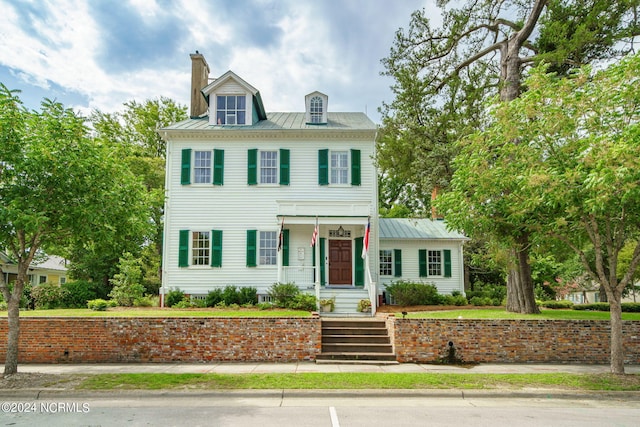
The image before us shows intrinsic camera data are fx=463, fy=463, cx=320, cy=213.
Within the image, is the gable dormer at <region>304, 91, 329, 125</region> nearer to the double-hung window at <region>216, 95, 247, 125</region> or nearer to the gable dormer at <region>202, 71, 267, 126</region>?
the gable dormer at <region>202, 71, 267, 126</region>

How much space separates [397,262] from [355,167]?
5.27 metres

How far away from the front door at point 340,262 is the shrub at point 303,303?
9.52 ft

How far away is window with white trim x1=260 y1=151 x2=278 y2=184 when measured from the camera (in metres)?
19.3

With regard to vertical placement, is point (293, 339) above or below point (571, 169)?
below

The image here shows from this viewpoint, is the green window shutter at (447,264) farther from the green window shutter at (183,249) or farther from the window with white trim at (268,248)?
the green window shutter at (183,249)

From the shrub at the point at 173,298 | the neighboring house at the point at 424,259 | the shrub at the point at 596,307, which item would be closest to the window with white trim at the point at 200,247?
the shrub at the point at 173,298

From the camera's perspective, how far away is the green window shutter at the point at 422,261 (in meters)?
21.5

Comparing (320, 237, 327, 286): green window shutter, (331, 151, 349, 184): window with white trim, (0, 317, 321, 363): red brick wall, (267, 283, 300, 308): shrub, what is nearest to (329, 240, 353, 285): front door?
(320, 237, 327, 286): green window shutter

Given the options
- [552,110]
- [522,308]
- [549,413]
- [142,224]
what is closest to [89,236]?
[142,224]

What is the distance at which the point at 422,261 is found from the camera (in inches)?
851

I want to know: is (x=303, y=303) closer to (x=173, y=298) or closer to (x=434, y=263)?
(x=173, y=298)

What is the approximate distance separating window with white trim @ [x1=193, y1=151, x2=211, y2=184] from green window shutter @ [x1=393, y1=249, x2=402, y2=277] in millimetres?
9067

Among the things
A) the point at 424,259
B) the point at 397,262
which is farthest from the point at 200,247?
the point at 424,259

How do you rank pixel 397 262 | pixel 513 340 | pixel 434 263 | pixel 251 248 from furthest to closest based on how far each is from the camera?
pixel 434 263 < pixel 397 262 < pixel 251 248 < pixel 513 340
